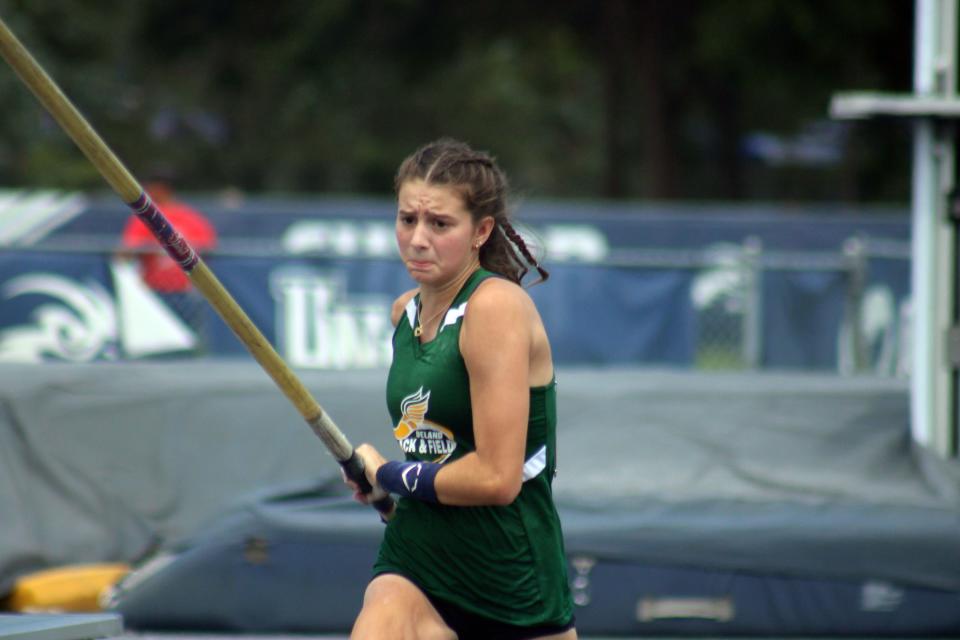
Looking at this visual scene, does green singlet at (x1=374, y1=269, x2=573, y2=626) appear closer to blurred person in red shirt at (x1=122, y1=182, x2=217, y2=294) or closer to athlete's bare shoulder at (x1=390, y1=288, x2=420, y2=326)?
athlete's bare shoulder at (x1=390, y1=288, x2=420, y2=326)

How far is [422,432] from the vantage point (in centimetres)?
324

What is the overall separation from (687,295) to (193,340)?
12.6ft

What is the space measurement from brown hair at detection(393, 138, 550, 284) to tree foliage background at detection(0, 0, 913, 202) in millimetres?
19035

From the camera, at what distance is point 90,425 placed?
6.48 meters

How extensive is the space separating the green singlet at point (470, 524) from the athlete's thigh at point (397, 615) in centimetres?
4

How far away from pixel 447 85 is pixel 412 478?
44.6 meters

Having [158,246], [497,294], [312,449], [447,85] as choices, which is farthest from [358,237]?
[447,85]

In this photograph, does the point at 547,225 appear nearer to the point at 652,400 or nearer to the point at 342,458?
the point at 652,400

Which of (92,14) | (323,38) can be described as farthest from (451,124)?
(323,38)

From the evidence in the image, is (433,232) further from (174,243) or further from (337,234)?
(337,234)

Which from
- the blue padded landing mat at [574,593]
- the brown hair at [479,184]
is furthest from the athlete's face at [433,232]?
the blue padded landing mat at [574,593]

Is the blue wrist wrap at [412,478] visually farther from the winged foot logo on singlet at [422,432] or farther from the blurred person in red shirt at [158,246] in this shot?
the blurred person in red shirt at [158,246]

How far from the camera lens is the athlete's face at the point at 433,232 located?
10.4 feet

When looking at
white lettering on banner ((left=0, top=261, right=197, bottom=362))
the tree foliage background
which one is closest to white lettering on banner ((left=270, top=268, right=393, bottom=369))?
white lettering on banner ((left=0, top=261, right=197, bottom=362))
